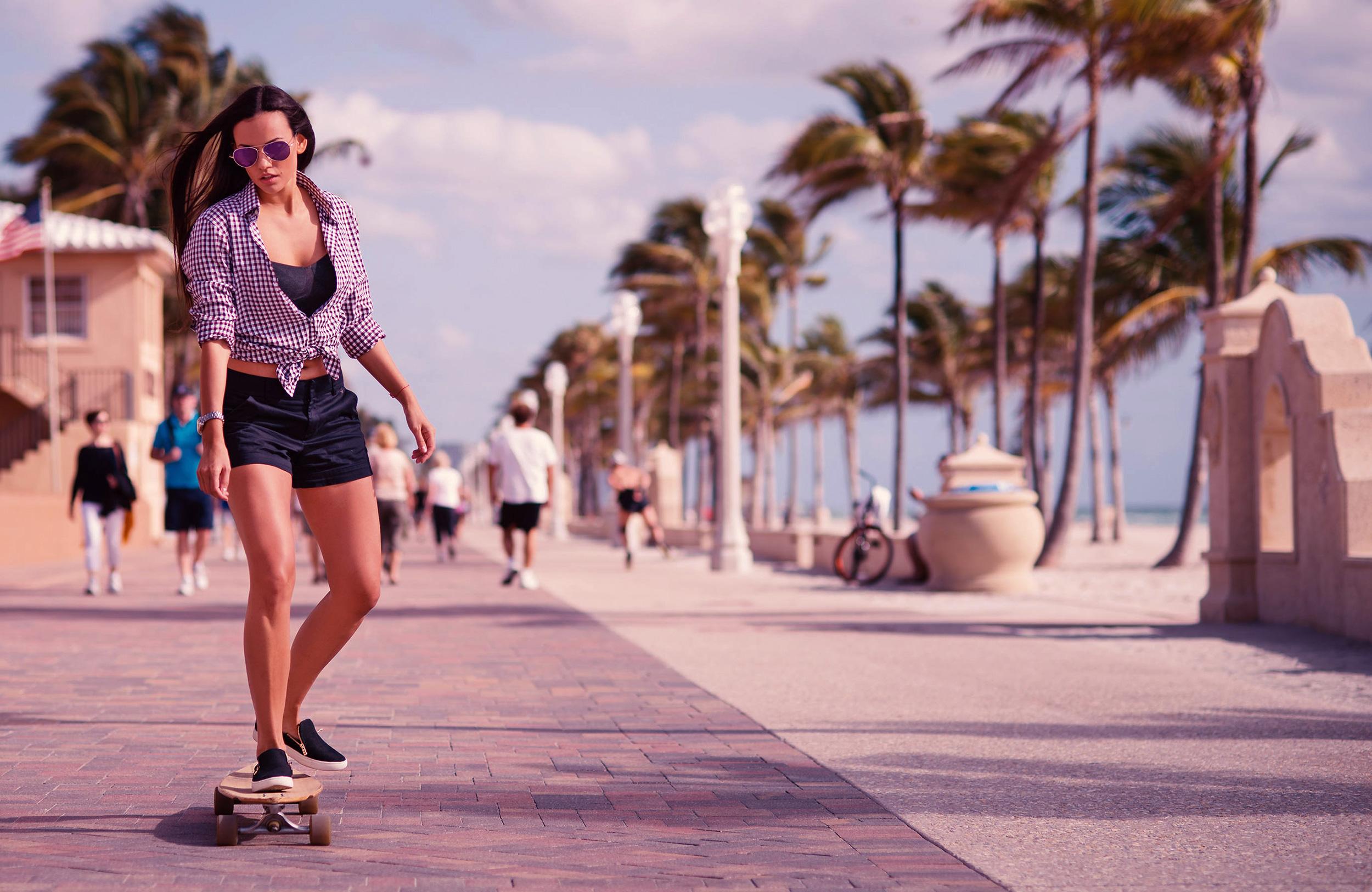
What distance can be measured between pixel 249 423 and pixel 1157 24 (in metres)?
17.3

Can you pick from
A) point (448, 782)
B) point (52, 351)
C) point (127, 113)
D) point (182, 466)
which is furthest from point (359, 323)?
point (127, 113)

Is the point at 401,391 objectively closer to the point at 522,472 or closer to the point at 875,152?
the point at 522,472

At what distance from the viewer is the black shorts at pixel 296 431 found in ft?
13.4

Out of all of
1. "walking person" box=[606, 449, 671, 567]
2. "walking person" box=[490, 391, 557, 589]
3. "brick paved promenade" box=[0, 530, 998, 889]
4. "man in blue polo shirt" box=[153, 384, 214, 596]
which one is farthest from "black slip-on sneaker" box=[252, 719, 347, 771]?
"walking person" box=[606, 449, 671, 567]

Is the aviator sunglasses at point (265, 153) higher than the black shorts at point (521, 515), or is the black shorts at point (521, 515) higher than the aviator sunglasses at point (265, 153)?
the aviator sunglasses at point (265, 153)

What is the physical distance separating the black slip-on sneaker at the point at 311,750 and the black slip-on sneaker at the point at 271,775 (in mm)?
305

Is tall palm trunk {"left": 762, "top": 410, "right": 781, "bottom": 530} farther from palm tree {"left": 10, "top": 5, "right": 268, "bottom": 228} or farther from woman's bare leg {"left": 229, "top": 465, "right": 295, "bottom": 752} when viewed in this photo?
woman's bare leg {"left": 229, "top": 465, "right": 295, "bottom": 752}

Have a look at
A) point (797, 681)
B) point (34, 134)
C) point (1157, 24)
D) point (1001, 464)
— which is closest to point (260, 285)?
point (797, 681)

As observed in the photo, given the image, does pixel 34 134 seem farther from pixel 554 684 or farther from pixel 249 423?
pixel 249 423

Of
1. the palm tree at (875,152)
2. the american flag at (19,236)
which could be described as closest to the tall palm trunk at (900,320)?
the palm tree at (875,152)

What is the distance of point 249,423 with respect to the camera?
4094 millimetres

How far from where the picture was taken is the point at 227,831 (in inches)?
160

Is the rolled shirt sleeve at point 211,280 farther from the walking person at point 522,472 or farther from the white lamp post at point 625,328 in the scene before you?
the white lamp post at point 625,328

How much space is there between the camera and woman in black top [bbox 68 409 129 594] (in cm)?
1402
